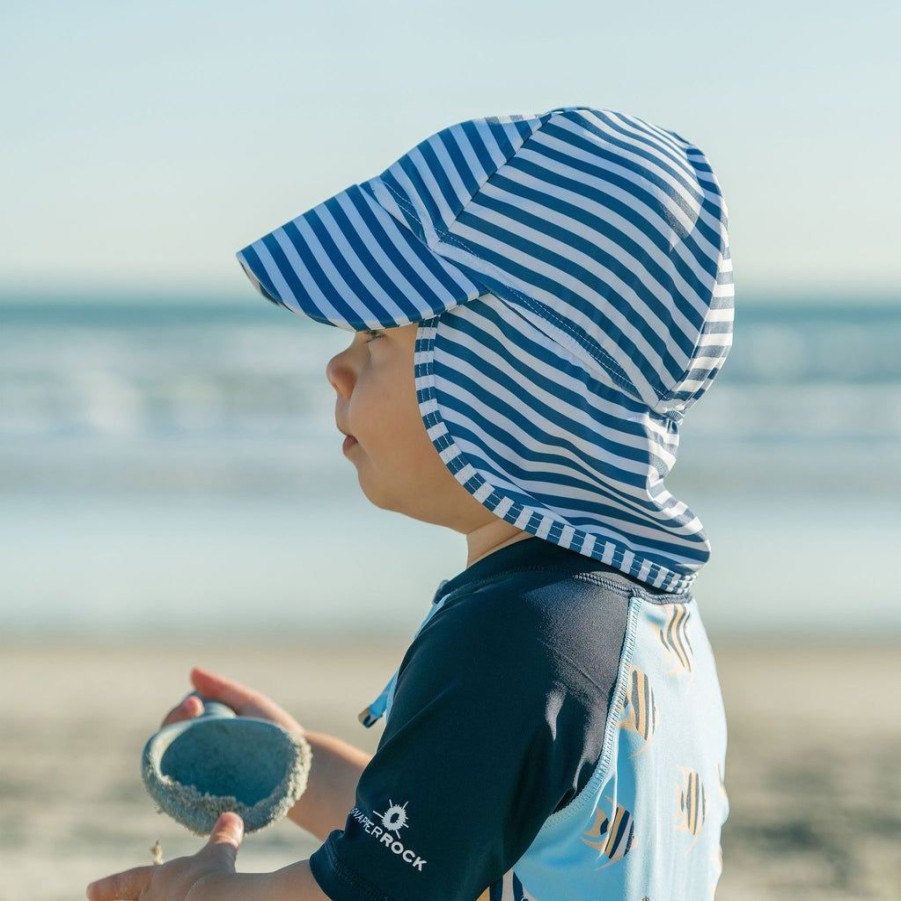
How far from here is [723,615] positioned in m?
6.44

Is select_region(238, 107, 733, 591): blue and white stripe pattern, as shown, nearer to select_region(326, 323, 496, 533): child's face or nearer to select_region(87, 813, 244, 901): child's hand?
select_region(326, 323, 496, 533): child's face

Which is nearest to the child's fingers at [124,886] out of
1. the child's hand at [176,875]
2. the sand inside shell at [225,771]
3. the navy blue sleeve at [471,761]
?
the child's hand at [176,875]

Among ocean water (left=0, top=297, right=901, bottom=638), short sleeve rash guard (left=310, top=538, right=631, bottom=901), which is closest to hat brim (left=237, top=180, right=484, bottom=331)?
short sleeve rash guard (left=310, top=538, right=631, bottom=901)

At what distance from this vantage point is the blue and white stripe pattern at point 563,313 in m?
1.48

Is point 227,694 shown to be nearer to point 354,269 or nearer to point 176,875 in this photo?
point 176,875

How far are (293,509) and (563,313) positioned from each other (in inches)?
282

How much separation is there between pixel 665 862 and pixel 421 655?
0.38m

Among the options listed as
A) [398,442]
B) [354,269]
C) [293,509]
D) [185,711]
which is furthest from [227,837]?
[293,509]

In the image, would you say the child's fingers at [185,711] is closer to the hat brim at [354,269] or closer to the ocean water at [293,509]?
the hat brim at [354,269]

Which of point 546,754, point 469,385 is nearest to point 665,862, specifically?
point 546,754

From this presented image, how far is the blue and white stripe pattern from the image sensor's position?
148 centimetres

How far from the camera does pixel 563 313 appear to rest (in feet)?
4.87

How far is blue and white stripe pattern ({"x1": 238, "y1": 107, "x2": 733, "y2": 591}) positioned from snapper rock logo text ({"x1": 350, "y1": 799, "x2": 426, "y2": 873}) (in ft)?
1.09

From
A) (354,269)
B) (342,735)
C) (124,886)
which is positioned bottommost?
(342,735)
